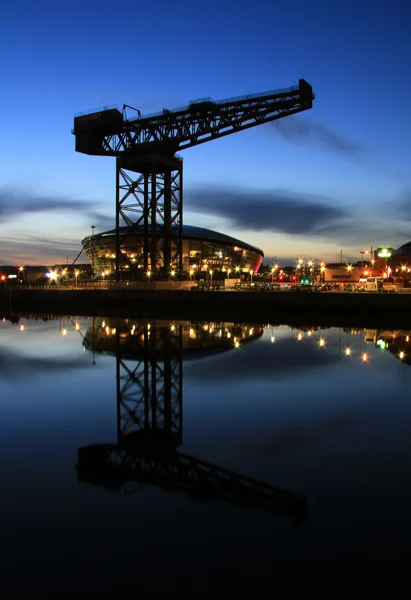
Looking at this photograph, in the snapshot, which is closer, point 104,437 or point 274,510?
point 274,510

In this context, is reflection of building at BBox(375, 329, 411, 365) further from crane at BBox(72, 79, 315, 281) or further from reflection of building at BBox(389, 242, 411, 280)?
reflection of building at BBox(389, 242, 411, 280)

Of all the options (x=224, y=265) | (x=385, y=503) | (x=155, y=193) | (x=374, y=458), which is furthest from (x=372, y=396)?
(x=224, y=265)

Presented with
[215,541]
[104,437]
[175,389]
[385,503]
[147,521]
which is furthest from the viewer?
[175,389]

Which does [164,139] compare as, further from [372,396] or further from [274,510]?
[274,510]

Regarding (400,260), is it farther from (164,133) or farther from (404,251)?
(164,133)

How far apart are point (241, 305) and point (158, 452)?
1563 inches

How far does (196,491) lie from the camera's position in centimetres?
762

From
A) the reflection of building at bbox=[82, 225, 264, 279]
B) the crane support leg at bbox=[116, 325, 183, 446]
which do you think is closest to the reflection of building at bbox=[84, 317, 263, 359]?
the crane support leg at bbox=[116, 325, 183, 446]

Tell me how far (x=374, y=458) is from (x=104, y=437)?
18.0 ft

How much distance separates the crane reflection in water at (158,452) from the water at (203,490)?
0.20 feet

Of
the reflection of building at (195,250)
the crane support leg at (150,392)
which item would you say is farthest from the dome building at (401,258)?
the crane support leg at (150,392)

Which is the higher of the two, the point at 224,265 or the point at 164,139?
the point at 164,139

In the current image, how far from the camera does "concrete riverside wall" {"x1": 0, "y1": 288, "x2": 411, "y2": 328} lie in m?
42.2

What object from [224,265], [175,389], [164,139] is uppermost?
[164,139]
